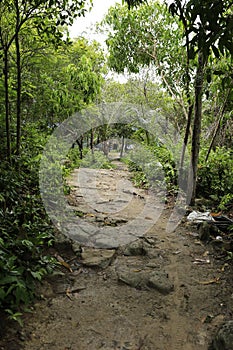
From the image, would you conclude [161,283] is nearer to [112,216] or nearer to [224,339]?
[224,339]

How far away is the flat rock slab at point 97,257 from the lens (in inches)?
150

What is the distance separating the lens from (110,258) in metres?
4.00

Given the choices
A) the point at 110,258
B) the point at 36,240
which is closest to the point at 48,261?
the point at 36,240

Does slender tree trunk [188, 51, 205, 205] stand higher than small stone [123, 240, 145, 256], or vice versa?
slender tree trunk [188, 51, 205, 205]

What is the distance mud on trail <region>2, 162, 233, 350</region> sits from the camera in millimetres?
2531

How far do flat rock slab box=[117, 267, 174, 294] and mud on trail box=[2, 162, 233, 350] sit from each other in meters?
0.01

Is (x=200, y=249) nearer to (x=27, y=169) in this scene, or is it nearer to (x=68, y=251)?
(x=68, y=251)

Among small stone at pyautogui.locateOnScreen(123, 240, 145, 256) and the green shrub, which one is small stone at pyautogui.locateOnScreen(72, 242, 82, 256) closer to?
small stone at pyautogui.locateOnScreen(123, 240, 145, 256)

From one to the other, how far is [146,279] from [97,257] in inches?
31.7

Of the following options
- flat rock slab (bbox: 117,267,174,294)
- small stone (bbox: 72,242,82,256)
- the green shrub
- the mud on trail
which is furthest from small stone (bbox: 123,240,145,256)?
the green shrub

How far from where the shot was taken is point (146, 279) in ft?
11.4

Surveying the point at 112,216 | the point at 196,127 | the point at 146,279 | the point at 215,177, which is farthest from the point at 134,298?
the point at 215,177

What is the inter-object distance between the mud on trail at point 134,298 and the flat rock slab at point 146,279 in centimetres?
1

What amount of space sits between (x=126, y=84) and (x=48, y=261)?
1932cm
